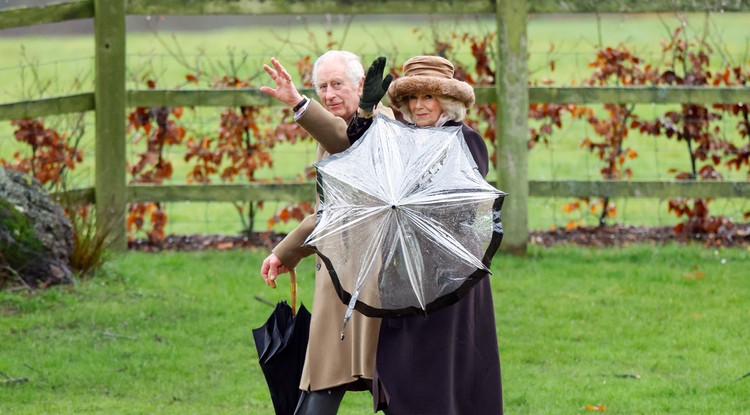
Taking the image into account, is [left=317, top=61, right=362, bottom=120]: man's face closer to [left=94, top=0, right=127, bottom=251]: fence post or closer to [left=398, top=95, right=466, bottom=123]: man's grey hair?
[left=398, top=95, right=466, bottom=123]: man's grey hair

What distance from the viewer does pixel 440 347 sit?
4867 millimetres

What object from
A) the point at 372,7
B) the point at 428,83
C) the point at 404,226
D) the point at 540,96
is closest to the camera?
the point at 404,226

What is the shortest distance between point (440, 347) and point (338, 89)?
101 cm

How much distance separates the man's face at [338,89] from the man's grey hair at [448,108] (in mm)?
190

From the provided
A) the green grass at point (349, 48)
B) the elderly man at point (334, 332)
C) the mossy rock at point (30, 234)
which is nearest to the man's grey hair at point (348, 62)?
the elderly man at point (334, 332)

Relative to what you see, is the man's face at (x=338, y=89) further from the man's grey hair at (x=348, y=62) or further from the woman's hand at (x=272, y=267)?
the woman's hand at (x=272, y=267)

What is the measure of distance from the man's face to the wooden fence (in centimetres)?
429

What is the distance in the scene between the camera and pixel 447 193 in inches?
187

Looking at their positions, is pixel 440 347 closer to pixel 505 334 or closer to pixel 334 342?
pixel 334 342

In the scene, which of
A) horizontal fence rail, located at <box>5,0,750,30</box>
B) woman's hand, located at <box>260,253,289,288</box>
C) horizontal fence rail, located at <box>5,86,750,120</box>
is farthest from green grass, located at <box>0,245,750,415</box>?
horizontal fence rail, located at <box>5,0,750,30</box>

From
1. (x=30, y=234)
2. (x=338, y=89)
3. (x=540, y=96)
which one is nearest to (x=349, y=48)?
(x=540, y=96)

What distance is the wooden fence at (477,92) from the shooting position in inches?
369

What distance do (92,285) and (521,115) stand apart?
3058mm

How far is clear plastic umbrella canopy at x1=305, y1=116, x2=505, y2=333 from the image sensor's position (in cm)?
472
